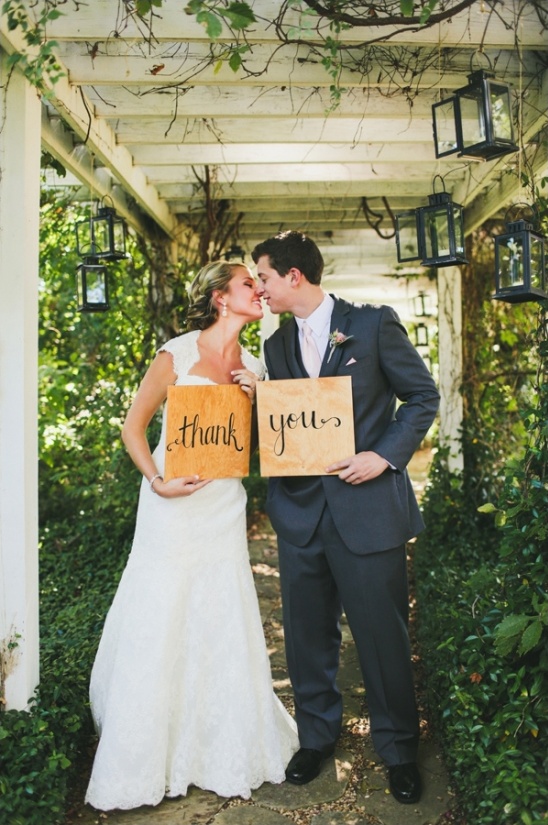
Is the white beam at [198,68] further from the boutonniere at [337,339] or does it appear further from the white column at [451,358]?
the white column at [451,358]

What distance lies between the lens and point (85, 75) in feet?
11.5

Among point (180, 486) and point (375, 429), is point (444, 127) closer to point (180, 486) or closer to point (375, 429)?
point (375, 429)

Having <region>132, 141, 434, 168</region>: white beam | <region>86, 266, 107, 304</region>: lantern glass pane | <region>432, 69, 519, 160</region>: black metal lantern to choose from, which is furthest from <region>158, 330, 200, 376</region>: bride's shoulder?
<region>132, 141, 434, 168</region>: white beam

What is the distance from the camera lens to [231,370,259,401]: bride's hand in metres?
3.01

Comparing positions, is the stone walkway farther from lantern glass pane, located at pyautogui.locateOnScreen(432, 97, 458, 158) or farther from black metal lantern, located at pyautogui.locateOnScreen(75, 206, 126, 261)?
black metal lantern, located at pyautogui.locateOnScreen(75, 206, 126, 261)

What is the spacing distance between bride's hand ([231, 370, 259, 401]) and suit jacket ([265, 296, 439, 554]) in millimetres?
176

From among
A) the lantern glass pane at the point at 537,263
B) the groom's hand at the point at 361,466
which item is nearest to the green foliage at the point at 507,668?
the lantern glass pane at the point at 537,263

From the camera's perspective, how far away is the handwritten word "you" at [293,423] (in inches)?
114

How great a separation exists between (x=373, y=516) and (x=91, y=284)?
2.88 m

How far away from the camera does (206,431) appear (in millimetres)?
2949

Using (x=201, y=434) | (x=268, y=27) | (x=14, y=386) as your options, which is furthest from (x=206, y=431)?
(x=268, y=27)

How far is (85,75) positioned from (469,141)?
1.71 m

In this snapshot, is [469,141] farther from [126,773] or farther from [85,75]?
[126,773]

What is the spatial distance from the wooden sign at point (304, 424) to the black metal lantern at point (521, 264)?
101cm
